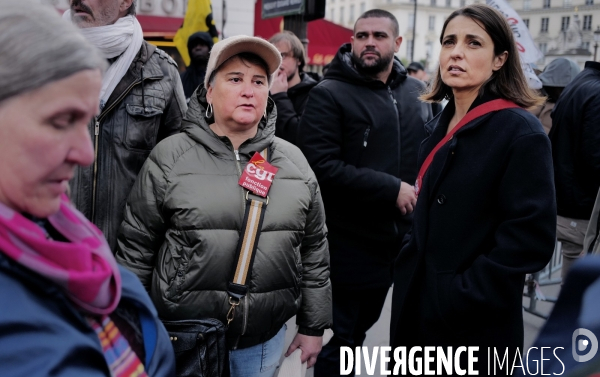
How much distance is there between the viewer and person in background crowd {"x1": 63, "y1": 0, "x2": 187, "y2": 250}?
2.50m

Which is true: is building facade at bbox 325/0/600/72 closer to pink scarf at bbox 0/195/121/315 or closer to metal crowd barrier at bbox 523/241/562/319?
metal crowd barrier at bbox 523/241/562/319

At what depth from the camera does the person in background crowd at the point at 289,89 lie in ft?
15.5

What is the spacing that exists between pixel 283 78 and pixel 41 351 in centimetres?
424

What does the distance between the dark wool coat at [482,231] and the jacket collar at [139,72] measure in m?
1.31

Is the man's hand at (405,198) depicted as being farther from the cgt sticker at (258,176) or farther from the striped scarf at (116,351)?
the striped scarf at (116,351)

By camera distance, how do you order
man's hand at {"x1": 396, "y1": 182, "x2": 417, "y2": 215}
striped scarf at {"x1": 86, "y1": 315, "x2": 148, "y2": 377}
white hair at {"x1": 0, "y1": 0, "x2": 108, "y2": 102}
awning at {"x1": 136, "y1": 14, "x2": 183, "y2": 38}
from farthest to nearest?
awning at {"x1": 136, "y1": 14, "x2": 183, "y2": 38}
man's hand at {"x1": 396, "y1": 182, "x2": 417, "y2": 215}
striped scarf at {"x1": 86, "y1": 315, "x2": 148, "y2": 377}
white hair at {"x1": 0, "y1": 0, "x2": 108, "y2": 102}

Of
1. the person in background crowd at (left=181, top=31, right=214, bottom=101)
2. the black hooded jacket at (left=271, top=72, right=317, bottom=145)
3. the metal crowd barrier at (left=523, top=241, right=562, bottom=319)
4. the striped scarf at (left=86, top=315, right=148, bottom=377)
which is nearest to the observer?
the striped scarf at (left=86, top=315, right=148, bottom=377)

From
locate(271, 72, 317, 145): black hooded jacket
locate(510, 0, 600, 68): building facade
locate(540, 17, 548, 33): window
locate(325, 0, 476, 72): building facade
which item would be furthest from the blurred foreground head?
locate(325, 0, 476, 72): building facade

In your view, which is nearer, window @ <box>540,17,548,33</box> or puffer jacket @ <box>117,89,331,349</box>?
puffer jacket @ <box>117,89,331,349</box>

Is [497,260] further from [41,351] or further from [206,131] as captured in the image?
[41,351]

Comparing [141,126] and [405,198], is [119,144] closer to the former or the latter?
[141,126]

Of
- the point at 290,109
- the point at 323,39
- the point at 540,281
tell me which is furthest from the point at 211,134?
the point at 323,39

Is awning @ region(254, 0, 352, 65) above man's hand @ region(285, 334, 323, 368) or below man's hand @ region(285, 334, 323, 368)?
above

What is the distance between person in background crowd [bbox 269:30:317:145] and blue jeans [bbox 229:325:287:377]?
2.11m
